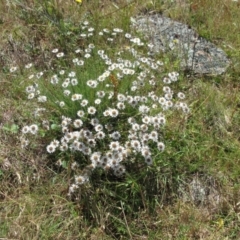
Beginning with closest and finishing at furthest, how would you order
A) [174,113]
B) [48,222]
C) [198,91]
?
[48,222], [174,113], [198,91]

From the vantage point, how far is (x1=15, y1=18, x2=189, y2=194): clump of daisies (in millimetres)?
1936

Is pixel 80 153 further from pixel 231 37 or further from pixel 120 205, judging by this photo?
pixel 231 37

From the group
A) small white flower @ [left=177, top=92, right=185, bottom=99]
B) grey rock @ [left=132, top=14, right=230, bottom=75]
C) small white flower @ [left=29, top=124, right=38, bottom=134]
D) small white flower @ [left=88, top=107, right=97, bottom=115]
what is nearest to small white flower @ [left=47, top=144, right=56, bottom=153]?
small white flower @ [left=29, top=124, right=38, bottom=134]

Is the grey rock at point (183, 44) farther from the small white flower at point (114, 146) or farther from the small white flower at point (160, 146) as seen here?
the small white flower at point (114, 146)

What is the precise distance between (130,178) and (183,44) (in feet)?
3.90

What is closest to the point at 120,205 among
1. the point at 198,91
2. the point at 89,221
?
the point at 89,221

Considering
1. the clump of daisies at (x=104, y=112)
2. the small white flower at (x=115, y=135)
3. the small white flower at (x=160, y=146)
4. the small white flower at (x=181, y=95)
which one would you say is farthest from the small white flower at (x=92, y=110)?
the small white flower at (x=181, y=95)

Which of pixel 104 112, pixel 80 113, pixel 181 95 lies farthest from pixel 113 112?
pixel 181 95

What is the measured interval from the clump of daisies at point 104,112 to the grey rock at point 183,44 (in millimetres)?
358

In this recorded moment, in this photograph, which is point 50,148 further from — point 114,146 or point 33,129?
point 114,146

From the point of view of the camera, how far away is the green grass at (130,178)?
193 cm

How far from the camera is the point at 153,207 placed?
6.57 feet

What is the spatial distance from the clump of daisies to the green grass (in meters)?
0.03

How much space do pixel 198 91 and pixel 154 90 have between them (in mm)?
326
